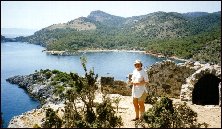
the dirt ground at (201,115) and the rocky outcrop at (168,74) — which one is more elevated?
the rocky outcrop at (168,74)

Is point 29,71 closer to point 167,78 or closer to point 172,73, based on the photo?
point 167,78

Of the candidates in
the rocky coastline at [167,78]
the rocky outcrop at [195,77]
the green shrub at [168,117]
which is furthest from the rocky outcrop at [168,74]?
the green shrub at [168,117]

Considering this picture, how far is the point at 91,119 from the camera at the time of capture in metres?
9.88

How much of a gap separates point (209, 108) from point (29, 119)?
6.81 meters

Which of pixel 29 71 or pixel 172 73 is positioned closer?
pixel 172 73

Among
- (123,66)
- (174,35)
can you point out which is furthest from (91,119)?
(174,35)

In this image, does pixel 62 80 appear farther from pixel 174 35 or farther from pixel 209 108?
pixel 174 35

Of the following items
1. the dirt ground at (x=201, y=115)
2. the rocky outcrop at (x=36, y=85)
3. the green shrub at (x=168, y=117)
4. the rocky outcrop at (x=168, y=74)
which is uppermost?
the rocky outcrop at (x=168, y=74)

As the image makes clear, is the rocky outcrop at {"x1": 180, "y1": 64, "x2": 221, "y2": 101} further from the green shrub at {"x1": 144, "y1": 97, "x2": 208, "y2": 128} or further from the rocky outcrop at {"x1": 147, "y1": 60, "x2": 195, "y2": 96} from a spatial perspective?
the green shrub at {"x1": 144, "y1": 97, "x2": 208, "y2": 128}

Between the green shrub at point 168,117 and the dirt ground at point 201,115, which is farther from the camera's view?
the dirt ground at point 201,115

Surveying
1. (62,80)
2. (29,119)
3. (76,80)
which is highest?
(76,80)

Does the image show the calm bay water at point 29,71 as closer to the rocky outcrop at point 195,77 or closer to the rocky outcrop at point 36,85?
the rocky outcrop at point 36,85

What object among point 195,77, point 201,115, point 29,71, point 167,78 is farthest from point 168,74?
point 29,71

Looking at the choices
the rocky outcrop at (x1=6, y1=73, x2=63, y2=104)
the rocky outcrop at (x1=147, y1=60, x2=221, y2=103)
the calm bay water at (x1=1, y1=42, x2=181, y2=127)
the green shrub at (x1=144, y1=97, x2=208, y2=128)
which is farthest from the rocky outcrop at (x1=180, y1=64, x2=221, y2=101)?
the rocky outcrop at (x1=6, y1=73, x2=63, y2=104)
